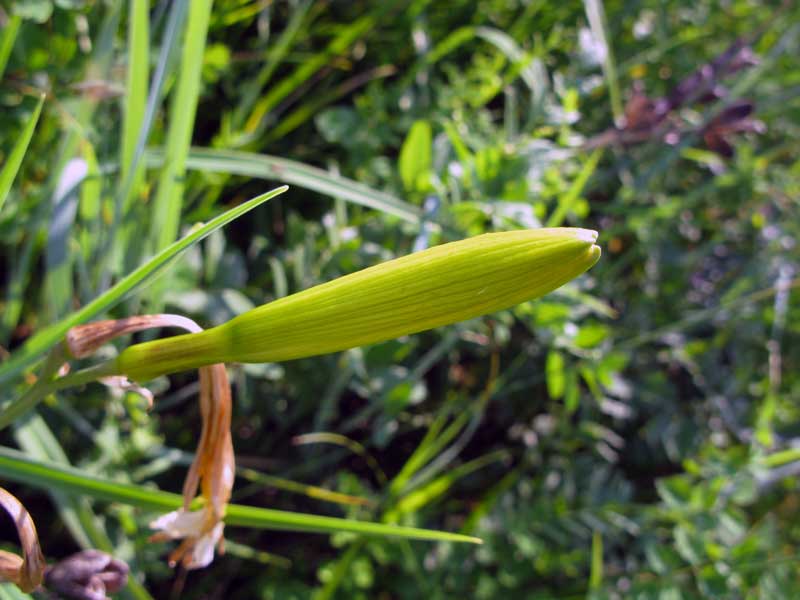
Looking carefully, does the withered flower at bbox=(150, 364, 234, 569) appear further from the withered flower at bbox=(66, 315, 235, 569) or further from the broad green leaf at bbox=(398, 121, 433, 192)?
the broad green leaf at bbox=(398, 121, 433, 192)

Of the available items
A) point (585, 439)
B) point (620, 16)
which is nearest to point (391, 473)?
point (585, 439)

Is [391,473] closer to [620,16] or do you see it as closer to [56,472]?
[56,472]

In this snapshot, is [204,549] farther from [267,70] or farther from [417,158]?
[267,70]

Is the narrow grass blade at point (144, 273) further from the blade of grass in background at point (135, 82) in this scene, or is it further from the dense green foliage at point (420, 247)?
the blade of grass in background at point (135, 82)

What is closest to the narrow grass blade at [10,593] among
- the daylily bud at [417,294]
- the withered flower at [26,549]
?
the withered flower at [26,549]

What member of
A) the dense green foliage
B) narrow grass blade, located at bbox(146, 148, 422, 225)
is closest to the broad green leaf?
the dense green foliage
